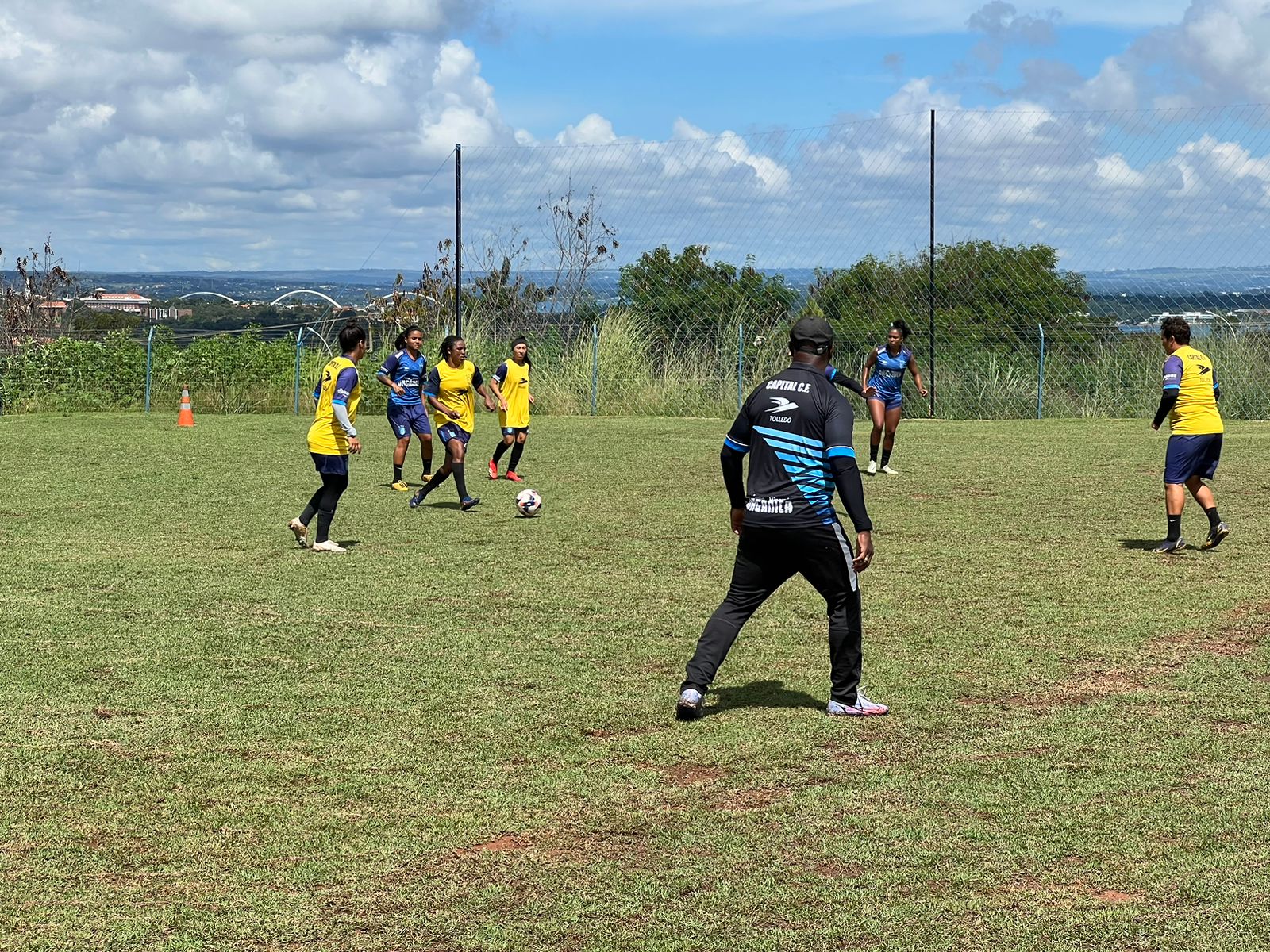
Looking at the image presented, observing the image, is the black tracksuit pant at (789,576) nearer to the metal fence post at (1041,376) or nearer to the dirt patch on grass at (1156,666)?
the dirt patch on grass at (1156,666)

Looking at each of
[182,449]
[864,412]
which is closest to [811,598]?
[182,449]

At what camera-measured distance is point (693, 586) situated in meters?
10.0

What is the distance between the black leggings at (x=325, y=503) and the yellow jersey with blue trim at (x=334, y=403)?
252 millimetres

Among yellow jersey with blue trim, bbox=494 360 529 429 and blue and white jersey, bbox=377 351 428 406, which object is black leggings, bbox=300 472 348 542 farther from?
yellow jersey with blue trim, bbox=494 360 529 429

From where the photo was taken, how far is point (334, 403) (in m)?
11.1

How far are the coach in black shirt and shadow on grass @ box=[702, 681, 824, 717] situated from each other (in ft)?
0.98

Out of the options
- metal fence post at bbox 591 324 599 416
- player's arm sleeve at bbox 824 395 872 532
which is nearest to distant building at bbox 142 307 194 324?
metal fence post at bbox 591 324 599 416

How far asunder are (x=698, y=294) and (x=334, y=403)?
823 inches

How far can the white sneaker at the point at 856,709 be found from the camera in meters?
6.58

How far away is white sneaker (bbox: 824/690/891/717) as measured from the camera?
6578 mm

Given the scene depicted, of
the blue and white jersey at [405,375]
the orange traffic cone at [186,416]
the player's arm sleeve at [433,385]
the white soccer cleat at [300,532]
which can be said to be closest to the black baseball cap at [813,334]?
the white soccer cleat at [300,532]

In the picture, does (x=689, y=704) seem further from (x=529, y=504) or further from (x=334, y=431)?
(x=529, y=504)

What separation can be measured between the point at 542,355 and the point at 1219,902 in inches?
1084

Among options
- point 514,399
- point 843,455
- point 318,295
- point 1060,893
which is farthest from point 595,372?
point 1060,893
